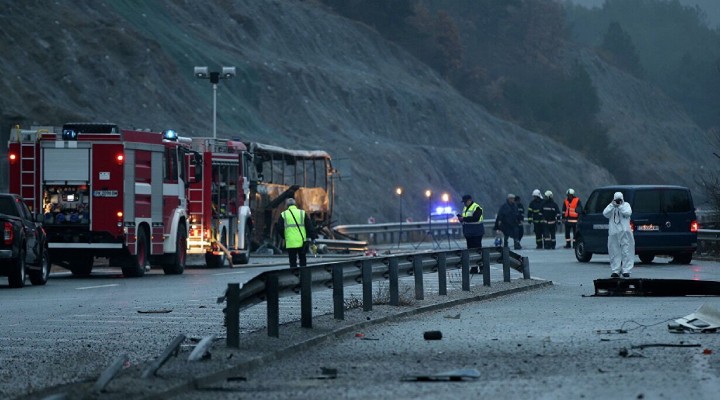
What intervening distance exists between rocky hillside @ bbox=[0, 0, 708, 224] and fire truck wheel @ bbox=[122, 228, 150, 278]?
20433mm

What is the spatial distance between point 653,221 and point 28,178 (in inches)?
558

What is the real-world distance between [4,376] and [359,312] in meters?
7.00

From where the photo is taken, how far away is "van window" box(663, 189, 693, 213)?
120ft

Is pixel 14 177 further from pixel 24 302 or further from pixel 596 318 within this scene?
pixel 596 318

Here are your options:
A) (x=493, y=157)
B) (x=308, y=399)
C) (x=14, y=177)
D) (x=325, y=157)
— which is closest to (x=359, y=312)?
(x=308, y=399)

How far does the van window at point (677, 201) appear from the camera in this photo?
36531mm

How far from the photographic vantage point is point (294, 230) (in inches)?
1164

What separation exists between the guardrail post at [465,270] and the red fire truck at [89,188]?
941 centimetres

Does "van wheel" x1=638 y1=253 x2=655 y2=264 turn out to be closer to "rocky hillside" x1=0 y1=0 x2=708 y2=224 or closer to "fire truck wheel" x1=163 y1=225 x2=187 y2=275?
"fire truck wheel" x1=163 y1=225 x2=187 y2=275

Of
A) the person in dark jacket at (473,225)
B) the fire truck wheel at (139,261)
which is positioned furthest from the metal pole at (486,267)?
the fire truck wheel at (139,261)

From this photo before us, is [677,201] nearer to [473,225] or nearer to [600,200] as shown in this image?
[600,200]

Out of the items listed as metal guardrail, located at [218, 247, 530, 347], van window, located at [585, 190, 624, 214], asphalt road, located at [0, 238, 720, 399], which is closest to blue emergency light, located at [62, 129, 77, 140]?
asphalt road, located at [0, 238, 720, 399]

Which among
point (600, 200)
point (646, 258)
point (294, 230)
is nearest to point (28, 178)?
point (294, 230)

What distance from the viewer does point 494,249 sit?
88.5ft
